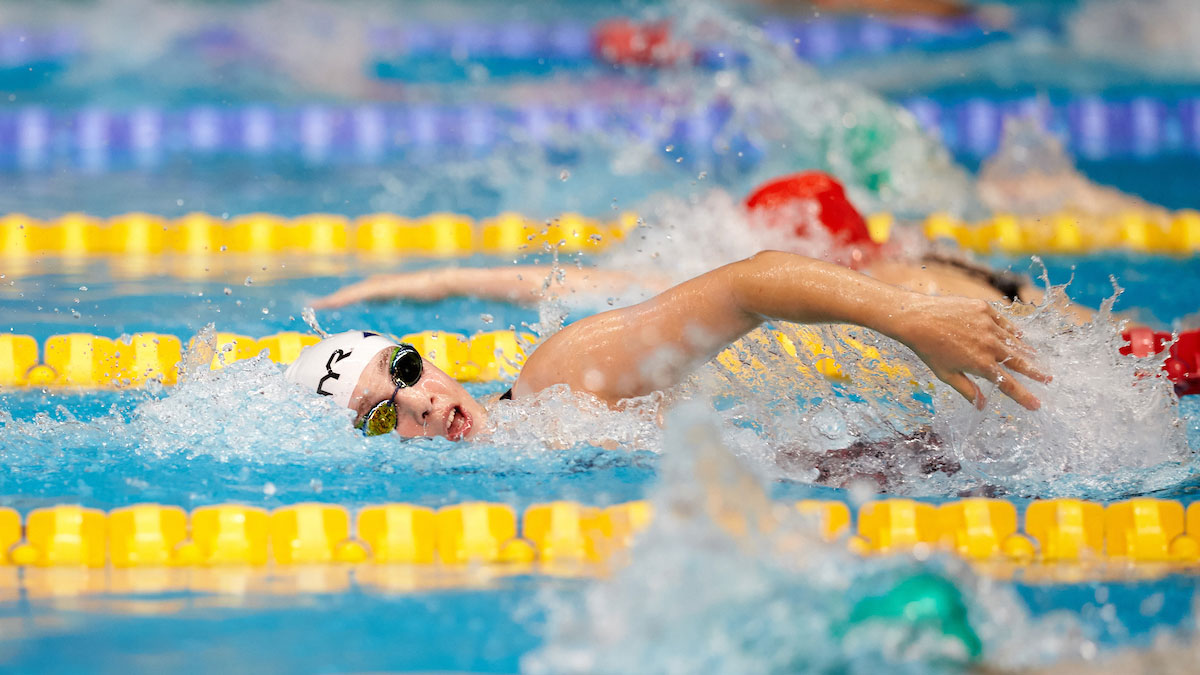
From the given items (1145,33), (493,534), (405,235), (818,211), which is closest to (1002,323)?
(493,534)

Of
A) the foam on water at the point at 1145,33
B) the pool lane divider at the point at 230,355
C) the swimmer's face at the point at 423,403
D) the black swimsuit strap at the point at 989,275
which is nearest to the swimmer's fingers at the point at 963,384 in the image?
the swimmer's face at the point at 423,403

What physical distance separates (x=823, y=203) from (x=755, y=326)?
1528 millimetres

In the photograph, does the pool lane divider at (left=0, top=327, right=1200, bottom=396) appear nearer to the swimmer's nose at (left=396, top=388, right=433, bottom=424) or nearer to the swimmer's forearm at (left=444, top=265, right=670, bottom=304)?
the swimmer's forearm at (left=444, top=265, right=670, bottom=304)

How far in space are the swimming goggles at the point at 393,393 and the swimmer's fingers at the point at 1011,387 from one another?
116cm

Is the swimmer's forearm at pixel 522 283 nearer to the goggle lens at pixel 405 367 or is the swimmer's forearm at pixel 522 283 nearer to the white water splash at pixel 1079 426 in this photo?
the goggle lens at pixel 405 367

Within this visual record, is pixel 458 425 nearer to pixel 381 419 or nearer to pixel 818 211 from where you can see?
pixel 381 419

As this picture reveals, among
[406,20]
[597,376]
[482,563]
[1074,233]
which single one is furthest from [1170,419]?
[406,20]

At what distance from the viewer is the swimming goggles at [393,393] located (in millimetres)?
2684

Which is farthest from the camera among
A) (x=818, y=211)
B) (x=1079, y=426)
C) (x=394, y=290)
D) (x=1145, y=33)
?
(x=1145, y=33)

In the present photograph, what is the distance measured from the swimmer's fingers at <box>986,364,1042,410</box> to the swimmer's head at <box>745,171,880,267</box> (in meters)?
1.55

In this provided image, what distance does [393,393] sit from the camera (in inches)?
106

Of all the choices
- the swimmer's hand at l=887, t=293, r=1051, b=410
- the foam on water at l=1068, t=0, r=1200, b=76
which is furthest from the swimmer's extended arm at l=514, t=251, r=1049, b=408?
the foam on water at l=1068, t=0, r=1200, b=76

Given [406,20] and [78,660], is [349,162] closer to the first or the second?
[406,20]

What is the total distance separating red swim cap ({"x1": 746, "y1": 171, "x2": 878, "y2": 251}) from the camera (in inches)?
151
